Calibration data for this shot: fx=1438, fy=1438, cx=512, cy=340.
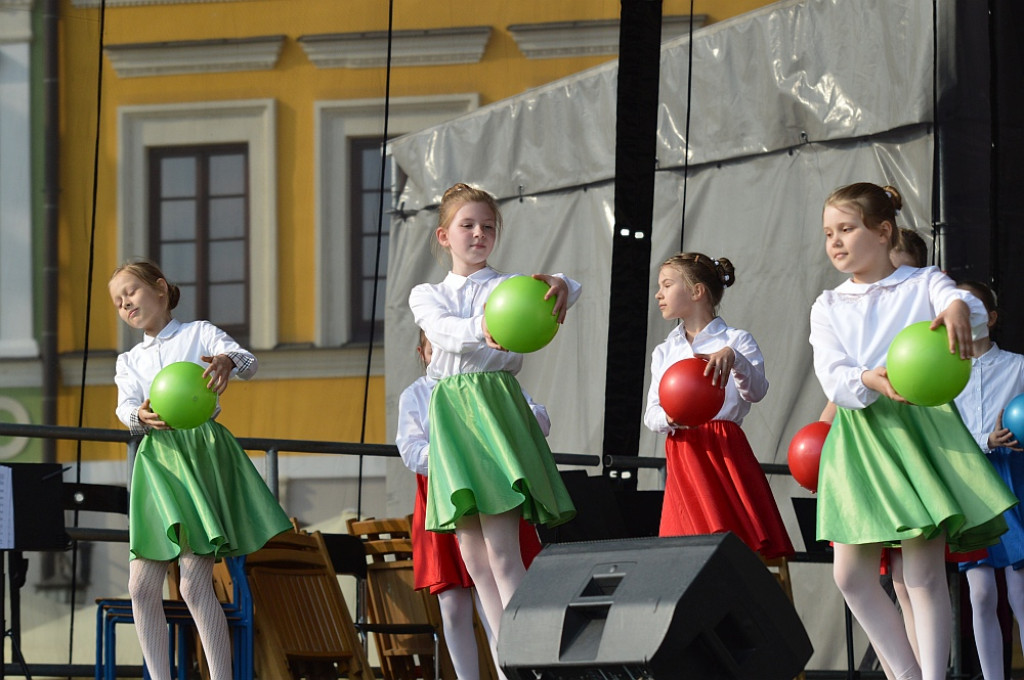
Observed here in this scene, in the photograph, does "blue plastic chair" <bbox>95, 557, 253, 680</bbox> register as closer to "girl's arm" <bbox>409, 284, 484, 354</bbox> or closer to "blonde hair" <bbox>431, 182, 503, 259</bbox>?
"girl's arm" <bbox>409, 284, 484, 354</bbox>

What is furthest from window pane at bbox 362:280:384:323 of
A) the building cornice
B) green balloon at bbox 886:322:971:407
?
green balloon at bbox 886:322:971:407

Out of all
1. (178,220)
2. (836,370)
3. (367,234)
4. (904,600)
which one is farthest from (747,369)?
(178,220)

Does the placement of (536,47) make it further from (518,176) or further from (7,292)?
(7,292)

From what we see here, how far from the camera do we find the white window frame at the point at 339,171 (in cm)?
772

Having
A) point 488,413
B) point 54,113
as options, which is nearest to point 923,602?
point 488,413

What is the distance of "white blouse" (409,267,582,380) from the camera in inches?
153

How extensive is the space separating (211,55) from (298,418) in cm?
218

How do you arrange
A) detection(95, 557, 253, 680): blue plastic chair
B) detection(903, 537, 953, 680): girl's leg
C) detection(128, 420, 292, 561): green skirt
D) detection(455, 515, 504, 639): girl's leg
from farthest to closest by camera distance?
detection(95, 557, 253, 680): blue plastic chair → detection(128, 420, 292, 561): green skirt → detection(455, 515, 504, 639): girl's leg → detection(903, 537, 953, 680): girl's leg

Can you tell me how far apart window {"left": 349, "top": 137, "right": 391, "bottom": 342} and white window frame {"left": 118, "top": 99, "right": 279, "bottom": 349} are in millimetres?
673

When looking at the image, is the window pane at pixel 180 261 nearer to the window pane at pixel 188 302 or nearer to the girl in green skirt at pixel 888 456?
the window pane at pixel 188 302

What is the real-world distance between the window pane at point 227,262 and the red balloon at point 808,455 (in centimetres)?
458

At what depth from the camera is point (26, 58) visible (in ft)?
25.8

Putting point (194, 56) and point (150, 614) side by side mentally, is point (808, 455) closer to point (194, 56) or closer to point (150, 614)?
point (150, 614)

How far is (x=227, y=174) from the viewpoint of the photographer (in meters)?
8.62
